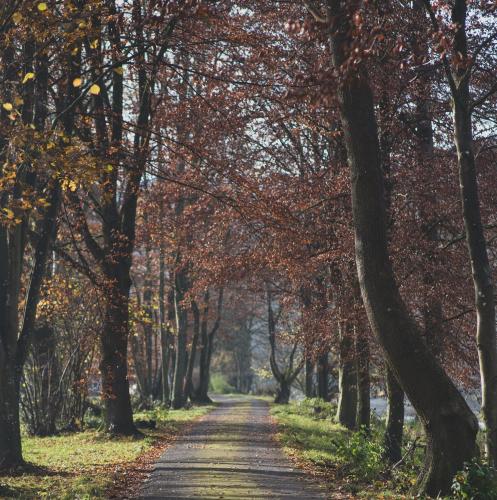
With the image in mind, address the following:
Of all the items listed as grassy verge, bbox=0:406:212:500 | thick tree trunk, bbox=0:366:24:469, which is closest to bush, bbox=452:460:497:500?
grassy verge, bbox=0:406:212:500

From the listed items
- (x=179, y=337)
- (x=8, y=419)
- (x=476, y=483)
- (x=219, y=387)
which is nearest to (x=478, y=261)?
(x=476, y=483)

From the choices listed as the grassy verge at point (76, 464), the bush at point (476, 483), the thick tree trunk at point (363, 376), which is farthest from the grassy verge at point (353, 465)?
the grassy verge at point (76, 464)

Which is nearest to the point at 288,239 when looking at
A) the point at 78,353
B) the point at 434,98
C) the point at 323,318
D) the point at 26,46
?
the point at 323,318

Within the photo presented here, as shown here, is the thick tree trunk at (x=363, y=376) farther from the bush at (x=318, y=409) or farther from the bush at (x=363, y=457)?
the bush at (x=318, y=409)

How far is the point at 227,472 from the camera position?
39.5 ft

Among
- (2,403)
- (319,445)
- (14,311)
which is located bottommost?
(319,445)

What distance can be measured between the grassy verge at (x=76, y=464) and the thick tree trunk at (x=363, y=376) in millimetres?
4761

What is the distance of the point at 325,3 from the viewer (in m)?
9.29

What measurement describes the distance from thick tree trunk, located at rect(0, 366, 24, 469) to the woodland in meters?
0.03

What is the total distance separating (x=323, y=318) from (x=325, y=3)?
10.4 m

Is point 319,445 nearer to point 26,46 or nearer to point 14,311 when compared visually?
point 14,311

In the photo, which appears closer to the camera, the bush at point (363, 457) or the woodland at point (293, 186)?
the woodland at point (293, 186)

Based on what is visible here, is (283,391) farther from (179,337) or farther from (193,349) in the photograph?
(179,337)

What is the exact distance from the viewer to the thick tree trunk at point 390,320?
9023 mm
